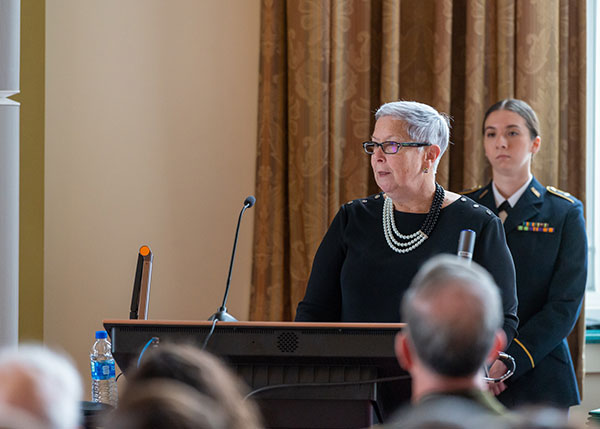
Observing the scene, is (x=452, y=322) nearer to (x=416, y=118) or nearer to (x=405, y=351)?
(x=405, y=351)

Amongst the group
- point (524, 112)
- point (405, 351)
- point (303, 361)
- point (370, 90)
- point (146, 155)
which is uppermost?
point (370, 90)

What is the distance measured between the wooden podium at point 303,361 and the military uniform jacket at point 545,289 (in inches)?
47.6

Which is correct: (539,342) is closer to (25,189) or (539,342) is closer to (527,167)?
(527,167)

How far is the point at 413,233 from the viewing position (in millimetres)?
2324

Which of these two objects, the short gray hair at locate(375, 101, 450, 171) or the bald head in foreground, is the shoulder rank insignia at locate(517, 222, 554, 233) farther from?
the bald head in foreground

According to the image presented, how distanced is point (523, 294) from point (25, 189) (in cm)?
200

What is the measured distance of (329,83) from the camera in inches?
129

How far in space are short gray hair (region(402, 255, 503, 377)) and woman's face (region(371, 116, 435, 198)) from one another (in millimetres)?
1304

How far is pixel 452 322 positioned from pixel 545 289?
6.59 feet

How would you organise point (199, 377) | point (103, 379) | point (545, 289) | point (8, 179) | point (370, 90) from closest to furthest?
point (199, 377) → point (103, 379) → point (8, 179) → point (545, 289) → point (370, 90)

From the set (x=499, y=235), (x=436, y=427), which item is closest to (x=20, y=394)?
(x=436, y=427)

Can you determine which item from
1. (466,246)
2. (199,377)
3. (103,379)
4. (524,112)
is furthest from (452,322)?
(524,112)

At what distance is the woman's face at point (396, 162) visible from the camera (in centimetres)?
233

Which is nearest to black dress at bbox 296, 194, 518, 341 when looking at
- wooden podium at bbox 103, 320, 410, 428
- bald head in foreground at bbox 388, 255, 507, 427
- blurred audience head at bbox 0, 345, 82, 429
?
wooden podium at bbox 103, 320, 410, 428
